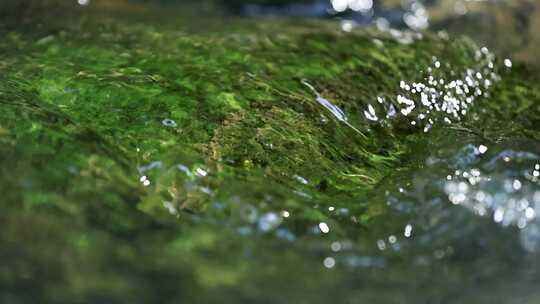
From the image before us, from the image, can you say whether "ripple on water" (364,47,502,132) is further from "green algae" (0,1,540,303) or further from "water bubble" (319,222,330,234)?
"water bubble" (319,222,330,234)

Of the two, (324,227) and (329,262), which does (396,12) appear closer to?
(324,227)

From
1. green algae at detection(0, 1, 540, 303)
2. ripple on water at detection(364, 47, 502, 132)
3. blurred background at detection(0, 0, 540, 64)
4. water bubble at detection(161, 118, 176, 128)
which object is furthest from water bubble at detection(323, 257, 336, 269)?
blurred background at detection(0, 0, 540, 64)

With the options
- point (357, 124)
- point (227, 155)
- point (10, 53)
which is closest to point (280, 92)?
point (357, 124)

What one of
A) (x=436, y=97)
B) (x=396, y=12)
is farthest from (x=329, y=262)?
(x=396, y=12)

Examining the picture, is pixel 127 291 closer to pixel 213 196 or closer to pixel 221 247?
pixel 221 247

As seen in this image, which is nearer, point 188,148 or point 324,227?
point 324,227
